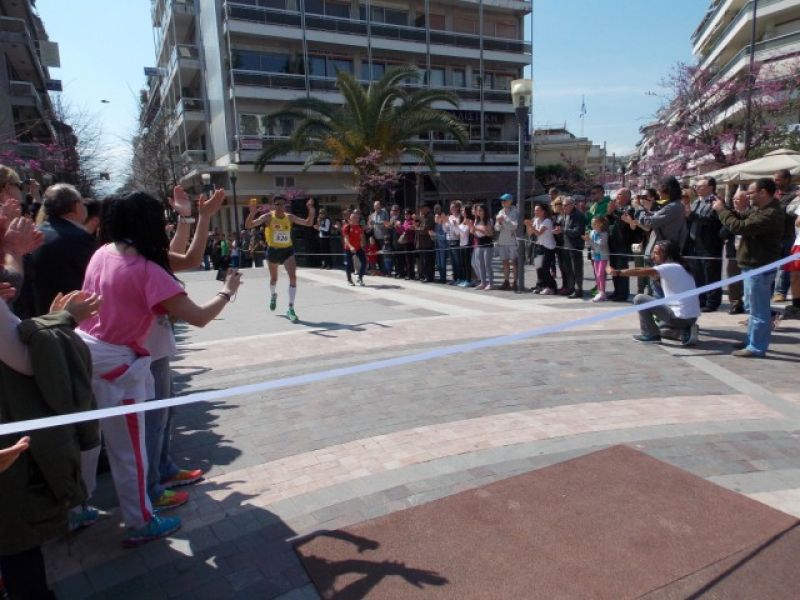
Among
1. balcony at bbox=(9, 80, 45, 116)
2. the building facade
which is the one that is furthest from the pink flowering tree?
balcony at bbox=(9, 80, 45, 116)

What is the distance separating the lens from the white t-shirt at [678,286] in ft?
21.5

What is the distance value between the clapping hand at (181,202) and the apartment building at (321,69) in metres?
28.3

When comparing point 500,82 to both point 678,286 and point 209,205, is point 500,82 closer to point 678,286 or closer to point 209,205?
point 678,286

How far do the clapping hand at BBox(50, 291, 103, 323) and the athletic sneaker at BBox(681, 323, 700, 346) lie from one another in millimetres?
6227

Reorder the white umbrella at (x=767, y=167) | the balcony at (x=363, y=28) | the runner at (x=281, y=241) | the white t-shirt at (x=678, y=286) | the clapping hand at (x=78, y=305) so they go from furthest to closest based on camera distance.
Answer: the balcony at (x=363, y=28) < the white umbrella at (x=767, y=167) < the runner at (x=281, y=241) < the white t-shirt at (x=678, y=286) < the clapping hand at (x=78, y=305)

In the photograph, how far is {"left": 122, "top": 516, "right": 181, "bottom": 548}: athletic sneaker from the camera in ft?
9.78

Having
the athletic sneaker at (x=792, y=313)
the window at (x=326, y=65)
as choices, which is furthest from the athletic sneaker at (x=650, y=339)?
the window at (x=326, y=65)

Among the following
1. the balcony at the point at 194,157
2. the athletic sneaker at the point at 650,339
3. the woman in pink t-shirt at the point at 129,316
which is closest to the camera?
the woman in pink t-shirt at the point at 129,316

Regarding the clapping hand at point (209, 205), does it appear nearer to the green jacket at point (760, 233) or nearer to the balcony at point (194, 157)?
the green jacket at point (760, 233)

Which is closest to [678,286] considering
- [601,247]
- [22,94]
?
[601,247]

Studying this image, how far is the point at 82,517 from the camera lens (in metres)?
3.21

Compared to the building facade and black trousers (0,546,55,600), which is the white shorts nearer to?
black trousers (0,546,55,600)

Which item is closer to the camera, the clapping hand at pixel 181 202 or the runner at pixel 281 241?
the clapping hand at pixel 181 202

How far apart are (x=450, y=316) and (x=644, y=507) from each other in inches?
235
